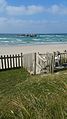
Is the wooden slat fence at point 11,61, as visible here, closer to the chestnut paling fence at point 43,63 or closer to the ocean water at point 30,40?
the chestnut paling fence at point 43,63

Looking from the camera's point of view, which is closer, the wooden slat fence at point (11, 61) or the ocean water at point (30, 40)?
the wooden slat fence at point (11, 61)

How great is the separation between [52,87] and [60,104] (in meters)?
0.58

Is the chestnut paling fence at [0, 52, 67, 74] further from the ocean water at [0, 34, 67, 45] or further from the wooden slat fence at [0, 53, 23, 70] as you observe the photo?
the ocean water at [0, 34, 67, 45]

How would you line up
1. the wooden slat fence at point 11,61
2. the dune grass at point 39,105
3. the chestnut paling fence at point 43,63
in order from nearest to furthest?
1. the dune grass at point 39,105
2. the chestnut paling fence at point 43,63
3. the wooden slat fence at point 11,61

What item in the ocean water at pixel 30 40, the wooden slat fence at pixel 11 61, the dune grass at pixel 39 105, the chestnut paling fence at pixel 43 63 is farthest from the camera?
the ocean water at pixel 30 40

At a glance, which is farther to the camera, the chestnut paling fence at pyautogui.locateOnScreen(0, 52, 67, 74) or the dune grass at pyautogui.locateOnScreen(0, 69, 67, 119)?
the chestnut paling fence at pyautogui.locateOnScreen(0, 52, 67, 74)

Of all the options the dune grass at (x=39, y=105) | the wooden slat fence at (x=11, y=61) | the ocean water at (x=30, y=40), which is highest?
the dune grass at (x=39, y=105)

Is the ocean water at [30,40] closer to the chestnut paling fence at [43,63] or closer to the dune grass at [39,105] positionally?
the chestnut paling fence at [43,63]

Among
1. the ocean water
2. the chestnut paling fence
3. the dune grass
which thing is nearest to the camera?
the dune grass

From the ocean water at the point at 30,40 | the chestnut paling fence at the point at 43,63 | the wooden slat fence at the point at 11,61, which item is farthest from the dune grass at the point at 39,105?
the ocean water at the point at 30,40

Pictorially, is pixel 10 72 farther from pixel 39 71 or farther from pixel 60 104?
pixel 60 104

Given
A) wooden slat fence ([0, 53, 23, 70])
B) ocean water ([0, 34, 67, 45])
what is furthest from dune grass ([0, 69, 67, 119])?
ocean water ([0, 34, 67, 45])

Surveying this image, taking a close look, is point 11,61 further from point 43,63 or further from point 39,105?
point 39,105

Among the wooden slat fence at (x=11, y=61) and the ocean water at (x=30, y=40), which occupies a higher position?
the wooden slat fence at (x=11, y=61)
